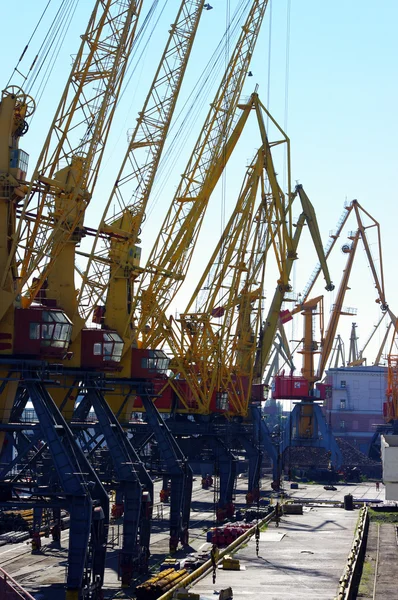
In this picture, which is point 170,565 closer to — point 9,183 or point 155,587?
point 155,587

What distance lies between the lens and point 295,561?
6512 centimetres

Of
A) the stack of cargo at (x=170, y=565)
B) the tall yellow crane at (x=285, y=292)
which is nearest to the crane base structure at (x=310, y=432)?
the tall yellow crane at (x=285, y=292)

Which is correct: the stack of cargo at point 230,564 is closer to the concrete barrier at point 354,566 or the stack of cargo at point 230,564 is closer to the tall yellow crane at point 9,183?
the concrete barrier at point 354,566

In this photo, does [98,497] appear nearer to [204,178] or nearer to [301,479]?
[204,178]

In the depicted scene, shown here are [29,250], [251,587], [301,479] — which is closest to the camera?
[251,587]

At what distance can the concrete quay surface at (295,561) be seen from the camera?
53.2 m

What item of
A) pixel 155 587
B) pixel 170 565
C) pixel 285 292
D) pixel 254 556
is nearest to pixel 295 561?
pixel 254 556

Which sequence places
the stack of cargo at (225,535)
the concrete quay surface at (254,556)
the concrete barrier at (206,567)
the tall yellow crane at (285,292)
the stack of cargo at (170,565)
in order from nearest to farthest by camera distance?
the concrete barrier at (206,567) < the concrete quay surface at (254,556) < the stack of cargo at (170,565) < the stack of cargo at (225,535) < the tall yellow crane at (285,292)

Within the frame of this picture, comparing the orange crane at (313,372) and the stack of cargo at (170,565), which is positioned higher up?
the orange crane at (313,372)

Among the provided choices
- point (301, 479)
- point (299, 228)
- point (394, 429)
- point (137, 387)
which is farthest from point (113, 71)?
point (394, 429)

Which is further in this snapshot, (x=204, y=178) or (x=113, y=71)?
(x=204, y=178)

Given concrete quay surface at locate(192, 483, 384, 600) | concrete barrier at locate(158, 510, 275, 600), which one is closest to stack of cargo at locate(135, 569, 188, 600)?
concrete barrier at locate(158, 510, 275, 600)

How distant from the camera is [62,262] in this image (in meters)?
70.1

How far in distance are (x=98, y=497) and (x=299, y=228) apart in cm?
6928
